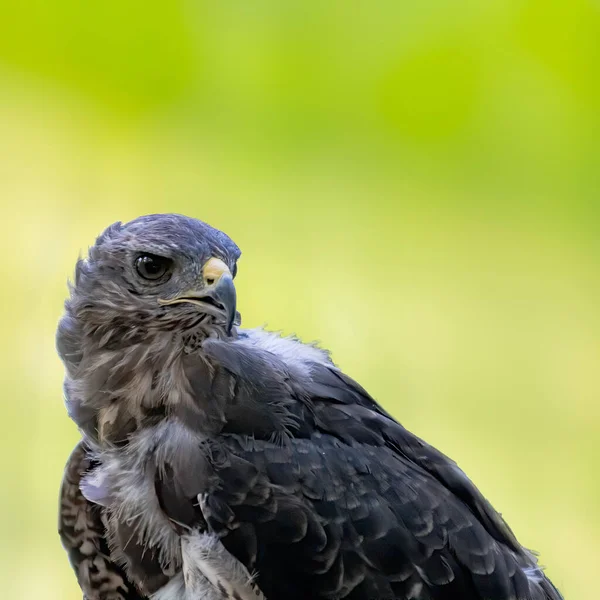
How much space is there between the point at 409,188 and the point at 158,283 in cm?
141

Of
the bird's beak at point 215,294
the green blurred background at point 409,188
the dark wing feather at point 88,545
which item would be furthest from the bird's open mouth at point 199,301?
the green blurred background at point 409,188

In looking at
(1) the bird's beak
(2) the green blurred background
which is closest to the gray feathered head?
(1) the bird's beak

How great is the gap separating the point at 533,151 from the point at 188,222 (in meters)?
1.63

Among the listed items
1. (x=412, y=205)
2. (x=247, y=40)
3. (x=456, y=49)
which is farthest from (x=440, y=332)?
(x=247, y=40)

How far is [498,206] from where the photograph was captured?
2.54m

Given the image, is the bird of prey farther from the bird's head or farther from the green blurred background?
the green blurred background

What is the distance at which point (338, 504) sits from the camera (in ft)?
4.07

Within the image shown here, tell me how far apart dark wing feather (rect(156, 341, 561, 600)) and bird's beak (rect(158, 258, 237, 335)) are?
95 mm

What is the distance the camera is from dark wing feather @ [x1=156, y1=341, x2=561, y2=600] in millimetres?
1188

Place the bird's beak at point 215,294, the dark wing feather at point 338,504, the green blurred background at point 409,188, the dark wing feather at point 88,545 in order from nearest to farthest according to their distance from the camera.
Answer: the dark wing feather at point 338,504 → the bird's beak at point 215,294 → the dark wing feather at point 88,545 → the green blurred background at point 409,188

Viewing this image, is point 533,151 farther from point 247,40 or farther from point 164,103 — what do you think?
point 164,103

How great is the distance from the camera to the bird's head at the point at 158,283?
133 cm

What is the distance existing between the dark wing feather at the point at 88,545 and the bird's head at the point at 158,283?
311mm

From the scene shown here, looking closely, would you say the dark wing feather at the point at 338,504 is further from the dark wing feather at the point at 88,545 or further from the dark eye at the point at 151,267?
the dark wing feather at the point at 88,545
